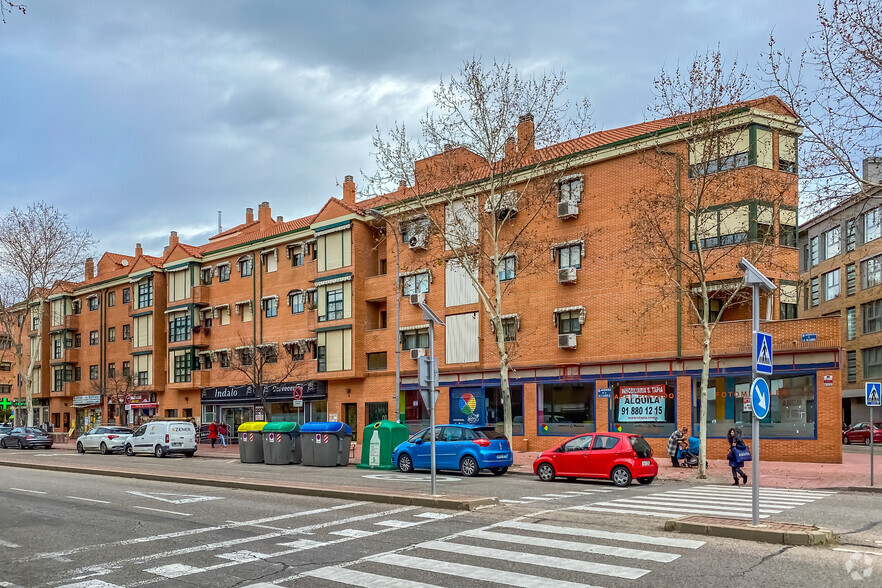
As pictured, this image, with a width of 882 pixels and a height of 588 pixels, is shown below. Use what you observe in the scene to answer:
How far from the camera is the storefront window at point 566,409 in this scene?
32.2m

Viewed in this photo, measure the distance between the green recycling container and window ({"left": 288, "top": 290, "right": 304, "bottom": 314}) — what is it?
67.1ft

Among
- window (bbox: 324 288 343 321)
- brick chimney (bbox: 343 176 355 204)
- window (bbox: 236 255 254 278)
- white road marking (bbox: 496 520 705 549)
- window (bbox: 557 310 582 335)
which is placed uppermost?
brick chimney (bbox: 343 176 355 204)

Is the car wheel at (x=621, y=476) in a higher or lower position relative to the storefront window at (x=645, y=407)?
lower

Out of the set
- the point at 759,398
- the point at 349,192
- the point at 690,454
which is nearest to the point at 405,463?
the point at 690,454

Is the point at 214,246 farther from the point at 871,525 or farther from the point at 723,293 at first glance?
the point at 871,525

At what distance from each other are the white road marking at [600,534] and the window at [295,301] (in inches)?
1364

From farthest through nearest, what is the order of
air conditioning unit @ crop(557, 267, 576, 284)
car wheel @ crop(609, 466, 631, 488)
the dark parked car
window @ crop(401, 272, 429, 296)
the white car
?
1. the dark parked car
2. window @ crop(401, 272, 429, 296)
3. the white car
4. air conditioning unit @ crop(557, 267, 576, 284)
5. car wheel @ crop(609, 466, 631, 488)

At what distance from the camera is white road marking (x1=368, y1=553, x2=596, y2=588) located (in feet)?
Result: 27.0

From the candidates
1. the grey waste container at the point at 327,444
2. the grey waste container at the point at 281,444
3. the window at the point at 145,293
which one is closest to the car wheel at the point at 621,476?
the grey waste container at the point at 327,444

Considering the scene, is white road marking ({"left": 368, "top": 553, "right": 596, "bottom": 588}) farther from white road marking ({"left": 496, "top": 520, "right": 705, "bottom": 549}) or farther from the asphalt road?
white road marking ({"left": 496, "top": 520, "right": 705, "bottom": 549})

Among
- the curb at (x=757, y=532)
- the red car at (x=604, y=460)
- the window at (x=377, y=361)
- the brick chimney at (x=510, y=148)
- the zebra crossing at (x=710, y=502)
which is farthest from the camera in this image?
the window at (x=377, y=361)

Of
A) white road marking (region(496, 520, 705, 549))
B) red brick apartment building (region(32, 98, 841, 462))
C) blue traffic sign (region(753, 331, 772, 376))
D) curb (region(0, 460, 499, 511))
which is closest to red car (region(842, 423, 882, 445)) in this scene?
red brick apartment building (region(32, 98, 841, 462))

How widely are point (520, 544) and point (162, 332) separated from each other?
168ft

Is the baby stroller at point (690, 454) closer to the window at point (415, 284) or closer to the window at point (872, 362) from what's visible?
the window at point (415, 284)
